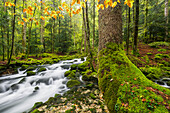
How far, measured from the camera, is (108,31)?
8.08 feet

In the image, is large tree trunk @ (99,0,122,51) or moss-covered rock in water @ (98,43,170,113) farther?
large tree trunk @ (99,0,122,51)

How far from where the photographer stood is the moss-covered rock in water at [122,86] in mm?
1526

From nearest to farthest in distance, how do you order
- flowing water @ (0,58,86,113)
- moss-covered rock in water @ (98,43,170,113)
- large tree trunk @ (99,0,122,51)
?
moss-covered rock in water @ (98,43,170,113) < large tree trunk @ (99,0,122,51) < flowing water @ (0,58,86,113)

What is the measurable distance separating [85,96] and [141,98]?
2797 millimetres

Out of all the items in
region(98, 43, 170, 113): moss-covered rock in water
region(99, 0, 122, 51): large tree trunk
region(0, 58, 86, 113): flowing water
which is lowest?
region(0, 58, 86, 113): flowing water

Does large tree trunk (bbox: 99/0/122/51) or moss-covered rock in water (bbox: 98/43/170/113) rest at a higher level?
large tree trunk (bbox: 99/0/122/51)

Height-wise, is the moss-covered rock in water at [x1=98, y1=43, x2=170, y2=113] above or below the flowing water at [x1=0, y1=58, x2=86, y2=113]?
above

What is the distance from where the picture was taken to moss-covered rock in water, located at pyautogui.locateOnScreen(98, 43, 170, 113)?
1.53 meters

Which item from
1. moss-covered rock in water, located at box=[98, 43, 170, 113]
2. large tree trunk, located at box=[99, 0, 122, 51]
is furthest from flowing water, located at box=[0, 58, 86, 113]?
large tree trunk, located at box=[99, 0, 122, 51]

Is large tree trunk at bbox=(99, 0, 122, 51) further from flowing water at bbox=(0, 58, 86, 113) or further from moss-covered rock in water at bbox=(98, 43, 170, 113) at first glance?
flowing water at bbox=(0, 58, 86, 113)

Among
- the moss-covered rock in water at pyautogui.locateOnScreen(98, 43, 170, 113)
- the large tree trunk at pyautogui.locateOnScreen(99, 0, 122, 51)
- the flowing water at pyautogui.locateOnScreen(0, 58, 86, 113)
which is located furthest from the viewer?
the flowing water at pyautogui.locateOnScreen(0, 58, 86, 113)

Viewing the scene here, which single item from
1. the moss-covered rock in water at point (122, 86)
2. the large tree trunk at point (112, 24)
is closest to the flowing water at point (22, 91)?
the moss-covered rock in water at point (122, 86)

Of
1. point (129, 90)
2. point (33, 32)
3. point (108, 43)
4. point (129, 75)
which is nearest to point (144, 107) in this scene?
point (129, 90)

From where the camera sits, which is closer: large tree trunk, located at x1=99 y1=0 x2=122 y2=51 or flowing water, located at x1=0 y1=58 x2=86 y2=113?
large tree trunk, located at x1=99 y1=0 x2=122 y2=51
